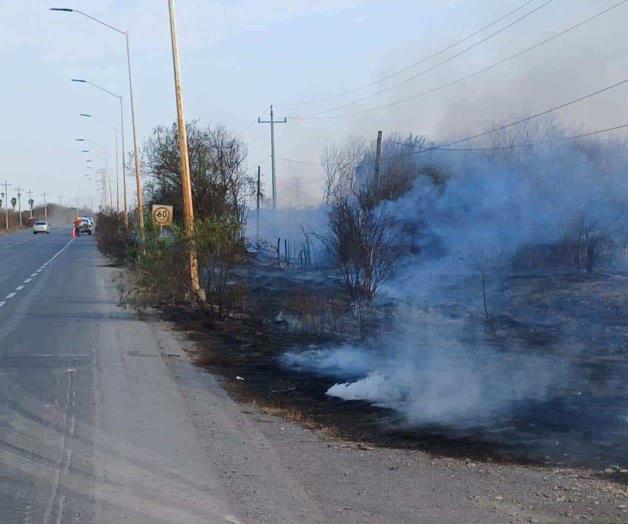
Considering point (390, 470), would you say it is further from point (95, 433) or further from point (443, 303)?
point (443, 303)

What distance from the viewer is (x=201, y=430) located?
28.6 feet

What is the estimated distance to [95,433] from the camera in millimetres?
8438

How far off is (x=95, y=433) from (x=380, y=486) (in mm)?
3054

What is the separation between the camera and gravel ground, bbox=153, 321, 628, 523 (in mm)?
5914

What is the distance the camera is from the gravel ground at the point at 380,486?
5.91 metres

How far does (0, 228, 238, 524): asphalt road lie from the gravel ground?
29cm

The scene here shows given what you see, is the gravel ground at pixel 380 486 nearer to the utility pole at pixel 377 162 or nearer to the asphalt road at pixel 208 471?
the asphalt road at pixel 208 471

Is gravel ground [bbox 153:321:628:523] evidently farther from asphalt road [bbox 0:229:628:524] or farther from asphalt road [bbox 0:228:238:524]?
asphalt road [bbox 0:228:238:524]

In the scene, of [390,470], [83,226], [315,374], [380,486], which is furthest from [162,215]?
[83,226]

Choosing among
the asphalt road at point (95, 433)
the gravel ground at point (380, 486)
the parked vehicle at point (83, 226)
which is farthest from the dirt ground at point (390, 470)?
the parked vehicle at point (83, 226)

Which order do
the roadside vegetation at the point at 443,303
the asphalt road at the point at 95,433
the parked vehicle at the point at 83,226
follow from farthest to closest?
the parked vehicle at the point at 83,226, the roadside vegetation at the point at 443,303, the asphalt road at the point at 95,433

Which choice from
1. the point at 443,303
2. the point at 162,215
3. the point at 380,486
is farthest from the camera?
the point at 162,215

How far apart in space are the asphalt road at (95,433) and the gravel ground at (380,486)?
29 centimetres

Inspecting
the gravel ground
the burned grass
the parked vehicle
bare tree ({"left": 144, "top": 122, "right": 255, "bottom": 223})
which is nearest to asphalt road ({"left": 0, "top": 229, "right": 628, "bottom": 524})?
the gravel ground
